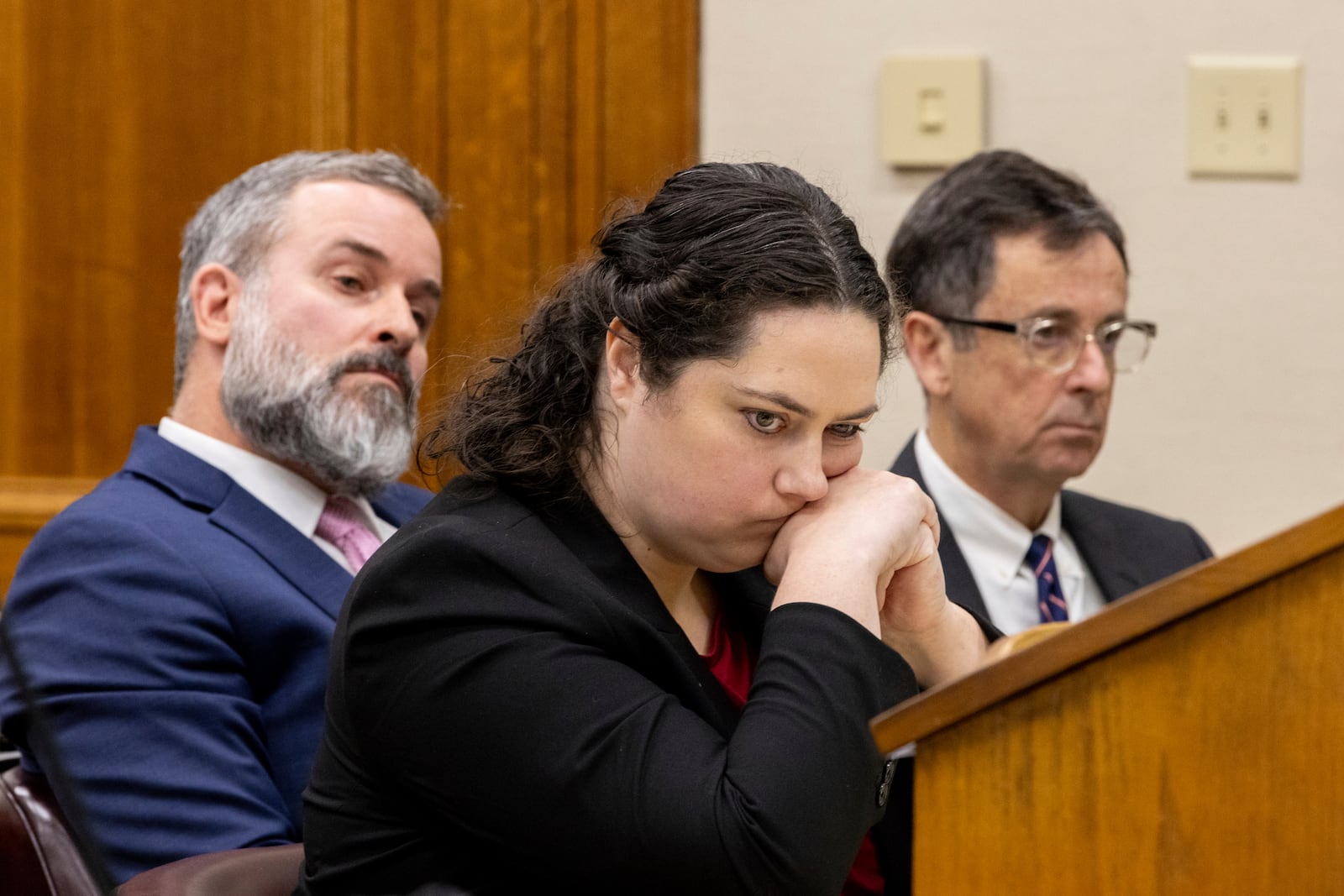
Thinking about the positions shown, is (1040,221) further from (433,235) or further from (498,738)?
(498,738)

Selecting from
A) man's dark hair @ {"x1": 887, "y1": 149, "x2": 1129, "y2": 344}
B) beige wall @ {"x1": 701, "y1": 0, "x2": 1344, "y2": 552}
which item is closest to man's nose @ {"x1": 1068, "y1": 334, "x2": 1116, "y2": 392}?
man's dark hair @ {"x1": 887, "y1": 149, "x2": 1129, "y2": 344}

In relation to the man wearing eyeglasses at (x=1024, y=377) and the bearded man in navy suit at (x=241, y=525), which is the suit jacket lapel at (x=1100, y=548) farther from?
the bearded man in navy suit at (x=241, y=525)

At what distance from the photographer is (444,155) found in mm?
2650

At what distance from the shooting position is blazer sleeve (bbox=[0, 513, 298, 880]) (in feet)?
4.86

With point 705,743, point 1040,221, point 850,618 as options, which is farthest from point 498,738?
point 1040,221

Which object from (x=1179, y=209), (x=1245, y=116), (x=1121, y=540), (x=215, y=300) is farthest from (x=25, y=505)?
(x=1245, y=116)

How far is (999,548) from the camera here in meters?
2.13

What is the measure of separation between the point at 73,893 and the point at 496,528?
1.58 ft

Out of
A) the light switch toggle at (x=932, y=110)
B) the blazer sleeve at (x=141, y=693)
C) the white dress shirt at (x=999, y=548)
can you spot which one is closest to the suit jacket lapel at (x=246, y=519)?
the blazer sleeve at (x=141, y=693)

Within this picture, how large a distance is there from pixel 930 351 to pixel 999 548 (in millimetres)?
317

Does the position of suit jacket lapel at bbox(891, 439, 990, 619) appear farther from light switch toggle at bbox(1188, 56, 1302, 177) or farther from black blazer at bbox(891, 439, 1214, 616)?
light switch toggle at bbox(1188, 56, 1302, 177)

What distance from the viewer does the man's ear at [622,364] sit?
1.22 m

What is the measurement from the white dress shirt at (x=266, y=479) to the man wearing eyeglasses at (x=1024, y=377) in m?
0.83

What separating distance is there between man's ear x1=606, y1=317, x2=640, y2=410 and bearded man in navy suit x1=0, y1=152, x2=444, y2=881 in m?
0.53
